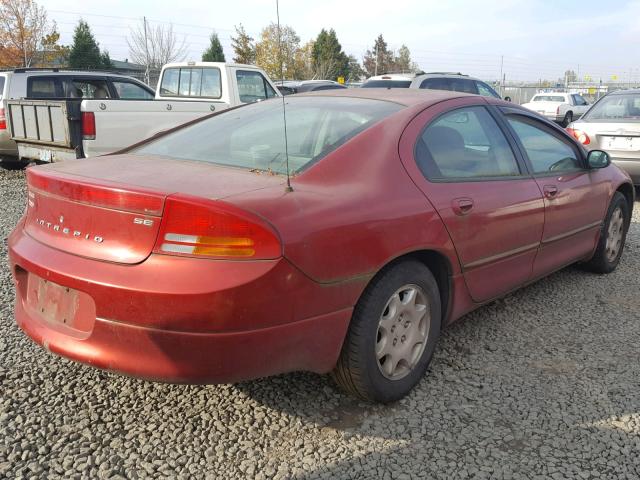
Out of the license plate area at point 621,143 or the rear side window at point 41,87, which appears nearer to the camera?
the license plate area at point 621,143

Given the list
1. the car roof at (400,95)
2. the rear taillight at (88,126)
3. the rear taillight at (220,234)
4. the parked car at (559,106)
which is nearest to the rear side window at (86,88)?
the rear taillight at (88,126)

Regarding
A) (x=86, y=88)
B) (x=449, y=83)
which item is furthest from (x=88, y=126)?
(x=449, y=83)

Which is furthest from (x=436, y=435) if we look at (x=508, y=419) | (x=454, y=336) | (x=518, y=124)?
(x=518, y=124)

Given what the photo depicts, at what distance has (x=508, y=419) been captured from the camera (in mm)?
2656

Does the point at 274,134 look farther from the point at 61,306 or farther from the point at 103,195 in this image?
the point at 61,306

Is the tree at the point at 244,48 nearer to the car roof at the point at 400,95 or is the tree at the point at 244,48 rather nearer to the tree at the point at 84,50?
the tree at the point at 84,50

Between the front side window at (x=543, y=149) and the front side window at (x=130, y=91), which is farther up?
the front side window at (x=130, y=91)

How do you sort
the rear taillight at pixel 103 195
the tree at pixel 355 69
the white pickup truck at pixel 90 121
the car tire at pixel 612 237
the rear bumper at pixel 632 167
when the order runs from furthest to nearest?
the tree at pixel 355 69, the rear bumper at pixel 632 167, the white pickup truck at pixel 90 121, the car tire at pixel 612 237, the rear taillight at pixel 103 195

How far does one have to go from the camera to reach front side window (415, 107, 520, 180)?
9.63 feet

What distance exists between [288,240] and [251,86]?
787cm

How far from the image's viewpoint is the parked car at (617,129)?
750cm

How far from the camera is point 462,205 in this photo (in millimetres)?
2947

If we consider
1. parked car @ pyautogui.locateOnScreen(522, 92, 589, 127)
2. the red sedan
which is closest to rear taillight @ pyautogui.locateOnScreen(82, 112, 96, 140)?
the red sedan

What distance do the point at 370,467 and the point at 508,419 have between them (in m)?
0.75
